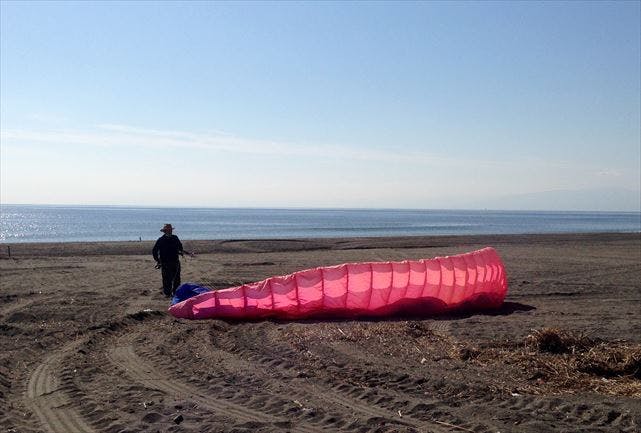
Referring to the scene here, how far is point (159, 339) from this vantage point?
8969 mm

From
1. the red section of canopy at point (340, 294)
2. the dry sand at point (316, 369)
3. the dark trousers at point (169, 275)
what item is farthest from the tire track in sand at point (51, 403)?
the dark trousers at point (169, 275)

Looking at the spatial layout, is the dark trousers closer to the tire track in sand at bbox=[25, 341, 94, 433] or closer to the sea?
the tire track in sand at bbox=[25, 341, 94, 433]

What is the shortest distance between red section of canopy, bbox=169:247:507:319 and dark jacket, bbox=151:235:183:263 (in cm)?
283

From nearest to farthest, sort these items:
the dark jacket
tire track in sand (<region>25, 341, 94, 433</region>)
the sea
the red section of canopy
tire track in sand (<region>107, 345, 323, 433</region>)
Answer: tire track in sand (<region>25, 341, 94, 433</region>), tire track in sand (<region>107, 345, 323, 433</region>), the red section of canopy, the dark jacket, the sea

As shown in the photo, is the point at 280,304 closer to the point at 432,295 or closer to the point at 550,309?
the point at 432,295

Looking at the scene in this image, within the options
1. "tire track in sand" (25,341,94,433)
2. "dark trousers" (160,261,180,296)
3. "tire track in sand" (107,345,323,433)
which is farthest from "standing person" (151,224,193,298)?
"tire track in sand" (25,341,94,433)

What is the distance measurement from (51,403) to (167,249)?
7.48 metres

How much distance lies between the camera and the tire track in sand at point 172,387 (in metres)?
5.59

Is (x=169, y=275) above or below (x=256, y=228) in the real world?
above

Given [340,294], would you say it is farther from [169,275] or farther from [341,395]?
[169,275]

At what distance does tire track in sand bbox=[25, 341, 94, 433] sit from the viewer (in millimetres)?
5453

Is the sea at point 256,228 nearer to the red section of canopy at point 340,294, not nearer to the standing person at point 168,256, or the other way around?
the standing person at point 168,256

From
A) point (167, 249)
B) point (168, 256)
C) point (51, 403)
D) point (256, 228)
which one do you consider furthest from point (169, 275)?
point (256, 228)

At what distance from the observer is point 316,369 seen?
7191mm
